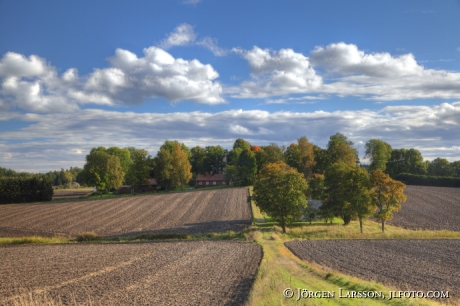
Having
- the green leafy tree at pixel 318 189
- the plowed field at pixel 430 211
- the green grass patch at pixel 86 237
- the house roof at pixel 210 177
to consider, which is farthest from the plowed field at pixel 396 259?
the house roof at pixel 210 177

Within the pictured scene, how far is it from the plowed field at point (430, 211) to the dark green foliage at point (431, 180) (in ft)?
56.9

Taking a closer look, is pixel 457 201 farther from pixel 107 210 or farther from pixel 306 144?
pixel 107 210

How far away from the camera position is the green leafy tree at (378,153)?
429 feet

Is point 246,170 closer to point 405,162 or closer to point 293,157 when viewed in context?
point 293,157

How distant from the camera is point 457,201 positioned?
7519cm

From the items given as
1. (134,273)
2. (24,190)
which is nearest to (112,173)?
(24,190)

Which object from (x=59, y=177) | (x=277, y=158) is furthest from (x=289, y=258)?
(x=59, y=177)

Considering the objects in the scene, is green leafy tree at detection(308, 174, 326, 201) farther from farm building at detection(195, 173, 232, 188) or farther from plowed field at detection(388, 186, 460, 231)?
farm building at detection(195, 173, 232, 188)

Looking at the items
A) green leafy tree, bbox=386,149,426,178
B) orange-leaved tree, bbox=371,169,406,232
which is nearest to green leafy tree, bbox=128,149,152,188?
orange-leaved tree, bbox=371,169,406,232

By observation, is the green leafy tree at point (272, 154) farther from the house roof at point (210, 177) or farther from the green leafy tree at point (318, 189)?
the green leafy tree at point (318, 189)

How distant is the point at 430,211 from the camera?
6562cm

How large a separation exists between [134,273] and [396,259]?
19672mm

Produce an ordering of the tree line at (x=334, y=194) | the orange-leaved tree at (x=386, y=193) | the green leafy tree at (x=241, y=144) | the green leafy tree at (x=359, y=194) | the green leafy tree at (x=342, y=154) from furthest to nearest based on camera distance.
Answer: the green leafy tree at (x=241, y=144) < the green leafy tree at (x=342, y=154) < the green leafy tree at (x=359, y=194) < the tree line at (x=334, y=194) < the orange-leaved tree at (x=386, y=193)

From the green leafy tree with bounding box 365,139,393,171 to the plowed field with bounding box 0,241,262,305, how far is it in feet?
348
